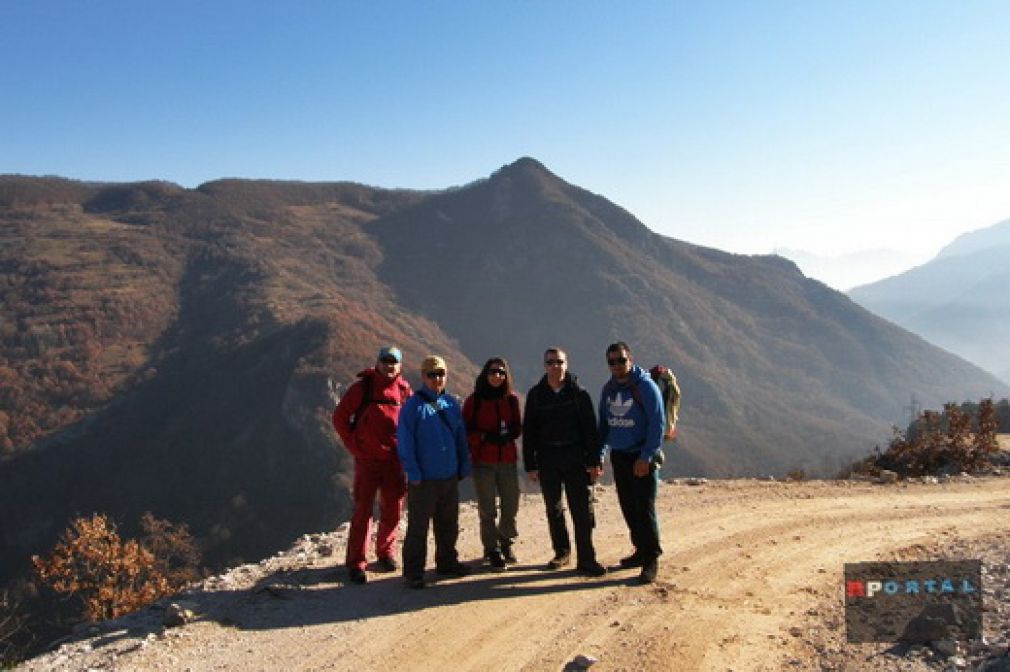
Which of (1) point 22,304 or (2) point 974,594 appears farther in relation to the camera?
(1) point 22,304

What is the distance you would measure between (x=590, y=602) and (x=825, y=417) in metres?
150

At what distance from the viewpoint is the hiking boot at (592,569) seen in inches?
274

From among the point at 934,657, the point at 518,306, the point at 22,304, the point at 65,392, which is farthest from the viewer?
the point at 518,306

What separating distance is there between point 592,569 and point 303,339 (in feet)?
298

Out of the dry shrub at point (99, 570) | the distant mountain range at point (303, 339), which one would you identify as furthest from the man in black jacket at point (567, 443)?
the distant mountain range at point (303, 339)

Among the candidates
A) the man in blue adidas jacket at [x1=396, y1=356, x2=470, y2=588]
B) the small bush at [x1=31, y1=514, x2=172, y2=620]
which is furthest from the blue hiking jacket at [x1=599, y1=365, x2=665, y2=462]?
the small bush at [x1=31, y1=514, x2=172, y2=620]

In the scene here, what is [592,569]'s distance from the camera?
6973mm

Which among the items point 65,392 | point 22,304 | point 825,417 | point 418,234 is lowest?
point 825,417

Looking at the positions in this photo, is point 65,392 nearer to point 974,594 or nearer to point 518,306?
point 518,306

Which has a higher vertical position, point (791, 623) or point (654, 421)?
point (654, 421)

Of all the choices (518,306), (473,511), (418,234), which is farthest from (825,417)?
(473,511)

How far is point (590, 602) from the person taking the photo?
6.31 metres

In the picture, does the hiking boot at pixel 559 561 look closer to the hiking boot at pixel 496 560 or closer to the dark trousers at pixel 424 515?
the hiking boot at pixel 496 560

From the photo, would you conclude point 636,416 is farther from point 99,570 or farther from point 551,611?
point 99,570
